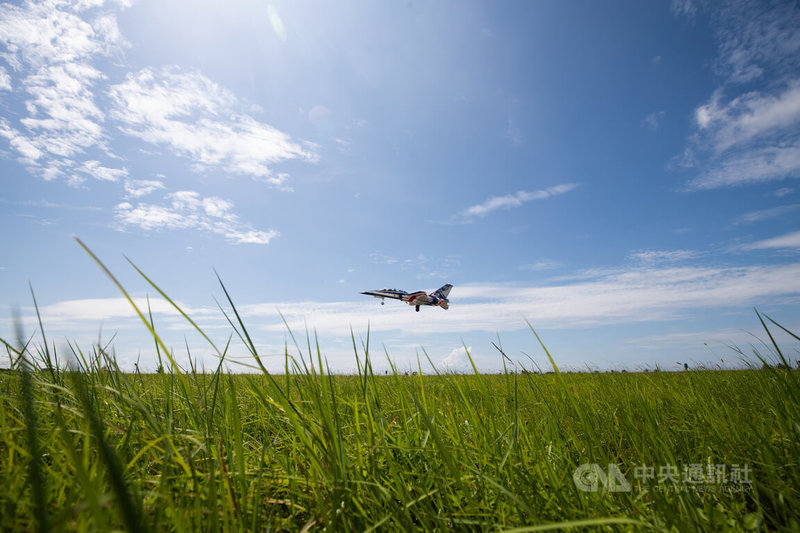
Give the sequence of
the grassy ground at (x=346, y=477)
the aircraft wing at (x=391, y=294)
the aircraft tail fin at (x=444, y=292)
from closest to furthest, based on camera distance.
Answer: the grassy ground at (x=346, y=477)
the aircraft wing at (x=391, y=294)
the aircraft tail fin at (x=444, y=292)

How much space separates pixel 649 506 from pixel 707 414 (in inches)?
65.4

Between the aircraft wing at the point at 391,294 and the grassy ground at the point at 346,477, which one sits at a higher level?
the aircraft wing at the point at 391,294

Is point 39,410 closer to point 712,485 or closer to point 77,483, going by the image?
point 77,483

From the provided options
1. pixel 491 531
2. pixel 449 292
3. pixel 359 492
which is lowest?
pixel 491 531

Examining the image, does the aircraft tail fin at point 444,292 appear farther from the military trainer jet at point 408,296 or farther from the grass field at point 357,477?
the grass field at point 357,477

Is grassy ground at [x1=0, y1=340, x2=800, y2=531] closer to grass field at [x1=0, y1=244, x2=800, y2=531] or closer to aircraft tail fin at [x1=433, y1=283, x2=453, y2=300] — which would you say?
grass field at [x1=0, y1=244, x2=800, y2=531]

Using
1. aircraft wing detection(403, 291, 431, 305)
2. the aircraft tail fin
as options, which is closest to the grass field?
aircraft wing detection(403, 291, 431, 305)

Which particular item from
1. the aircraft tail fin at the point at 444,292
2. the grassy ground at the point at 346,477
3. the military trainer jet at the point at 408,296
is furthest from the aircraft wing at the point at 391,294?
the grassy ground at the point at 346,477

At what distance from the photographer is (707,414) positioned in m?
2.75

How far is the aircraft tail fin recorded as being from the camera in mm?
54694

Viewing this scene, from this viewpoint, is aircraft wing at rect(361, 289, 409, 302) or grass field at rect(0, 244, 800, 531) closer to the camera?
grass field at rect(0, 244, 800, 531)

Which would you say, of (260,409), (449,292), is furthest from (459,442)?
(449,292)

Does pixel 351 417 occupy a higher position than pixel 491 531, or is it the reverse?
pixel 351 417

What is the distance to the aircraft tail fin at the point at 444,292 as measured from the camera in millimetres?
54694
